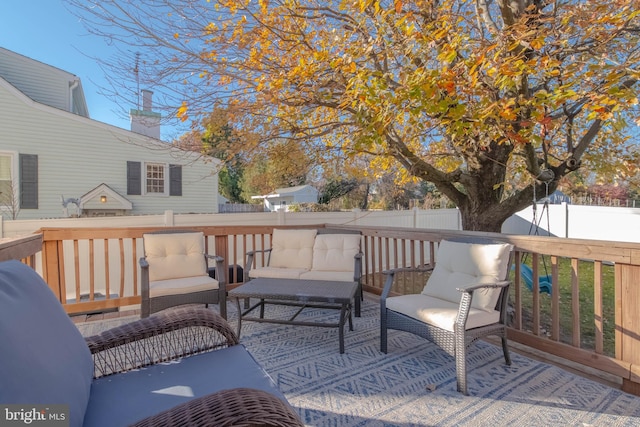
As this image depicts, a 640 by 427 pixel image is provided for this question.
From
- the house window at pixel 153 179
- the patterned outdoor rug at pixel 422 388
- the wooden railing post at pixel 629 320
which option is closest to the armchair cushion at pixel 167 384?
the patterned outdoor rug at pixel 422 388

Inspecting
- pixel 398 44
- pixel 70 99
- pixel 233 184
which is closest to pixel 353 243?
pixel 398 44

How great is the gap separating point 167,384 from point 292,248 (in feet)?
10.1

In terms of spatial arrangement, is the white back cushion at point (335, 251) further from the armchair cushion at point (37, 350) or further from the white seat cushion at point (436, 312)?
the armchair cushion at point (37, 350)

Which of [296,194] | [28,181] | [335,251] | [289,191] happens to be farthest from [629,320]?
[289,191]

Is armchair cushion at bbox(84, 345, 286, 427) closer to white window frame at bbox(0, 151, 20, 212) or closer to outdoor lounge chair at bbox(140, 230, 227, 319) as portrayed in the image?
outdoor lounge chair at bbox(140, 230, 227, 319)

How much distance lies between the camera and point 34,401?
3.41ft

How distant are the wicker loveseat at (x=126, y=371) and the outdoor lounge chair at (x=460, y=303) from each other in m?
1.47

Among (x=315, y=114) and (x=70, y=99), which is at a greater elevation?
(x=70, y=99)

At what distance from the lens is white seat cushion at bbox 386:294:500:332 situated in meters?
2.54

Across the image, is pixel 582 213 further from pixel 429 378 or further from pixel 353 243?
pixel 429 378

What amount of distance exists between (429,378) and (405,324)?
424 mm

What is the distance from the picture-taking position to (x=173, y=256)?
13.2 ft

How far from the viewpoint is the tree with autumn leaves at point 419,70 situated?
3.12 m

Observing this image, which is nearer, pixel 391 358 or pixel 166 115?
pixel 391 358
